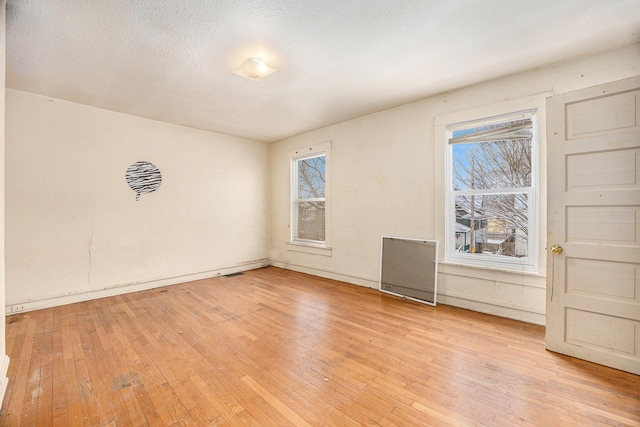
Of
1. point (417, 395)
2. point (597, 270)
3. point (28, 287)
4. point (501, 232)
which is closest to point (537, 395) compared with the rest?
point (417, 395)

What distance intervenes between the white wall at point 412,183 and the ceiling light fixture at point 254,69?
1946 millimetres

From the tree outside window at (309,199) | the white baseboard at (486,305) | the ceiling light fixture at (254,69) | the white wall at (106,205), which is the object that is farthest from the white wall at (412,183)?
the ceiling light fixture at (254,69)

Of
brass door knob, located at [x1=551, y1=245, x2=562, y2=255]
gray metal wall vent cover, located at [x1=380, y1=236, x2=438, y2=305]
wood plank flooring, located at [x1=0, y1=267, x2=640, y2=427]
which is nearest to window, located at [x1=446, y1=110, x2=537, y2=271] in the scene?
gray metal wall vent cover, located at [x1=380, y1=236, x2=438, y2=305]

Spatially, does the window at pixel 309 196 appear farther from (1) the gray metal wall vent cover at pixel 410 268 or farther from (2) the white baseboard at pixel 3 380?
(2) the white baseboard at pixel 3 380

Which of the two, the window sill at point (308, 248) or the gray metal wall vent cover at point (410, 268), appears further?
the window sill at point (308, 248)

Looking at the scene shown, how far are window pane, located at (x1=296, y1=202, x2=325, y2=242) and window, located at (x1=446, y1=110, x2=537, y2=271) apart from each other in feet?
7.50

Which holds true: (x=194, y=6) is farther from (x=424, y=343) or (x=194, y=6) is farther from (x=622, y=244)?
(x=622, y=244)

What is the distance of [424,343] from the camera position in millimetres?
2471

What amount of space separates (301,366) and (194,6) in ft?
9.03

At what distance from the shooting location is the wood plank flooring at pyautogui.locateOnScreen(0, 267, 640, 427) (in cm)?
163

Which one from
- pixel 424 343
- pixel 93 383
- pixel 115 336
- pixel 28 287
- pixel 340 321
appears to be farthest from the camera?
pixel 28 287

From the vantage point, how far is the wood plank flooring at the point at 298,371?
1.63 m

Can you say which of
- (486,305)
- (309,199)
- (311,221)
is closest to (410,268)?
(486,305)

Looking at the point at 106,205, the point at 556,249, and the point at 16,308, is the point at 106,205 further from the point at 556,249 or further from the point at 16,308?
the point at 556,249
